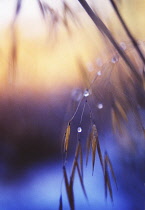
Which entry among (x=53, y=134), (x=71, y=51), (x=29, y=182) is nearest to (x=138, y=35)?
(x=71, y=51)

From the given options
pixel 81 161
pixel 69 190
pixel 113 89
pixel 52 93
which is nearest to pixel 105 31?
pixel 113 89

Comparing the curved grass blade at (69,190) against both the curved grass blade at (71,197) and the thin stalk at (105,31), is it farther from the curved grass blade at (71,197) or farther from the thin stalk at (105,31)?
the thin stalk at (105,31)

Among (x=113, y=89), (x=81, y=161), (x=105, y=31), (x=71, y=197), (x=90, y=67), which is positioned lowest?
(x=71, y=197)

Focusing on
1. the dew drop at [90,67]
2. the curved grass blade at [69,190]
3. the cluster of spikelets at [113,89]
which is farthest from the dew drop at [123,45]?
the curved grass blade at [69,190]

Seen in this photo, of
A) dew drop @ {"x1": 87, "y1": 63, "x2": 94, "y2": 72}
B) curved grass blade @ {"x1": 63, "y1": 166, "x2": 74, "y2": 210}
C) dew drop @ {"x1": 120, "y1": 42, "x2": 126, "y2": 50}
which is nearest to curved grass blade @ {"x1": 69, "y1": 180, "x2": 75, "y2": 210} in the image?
curved grass blade @ {"x1": 63, "y1": 166, "x2": 74, "y2": 210}

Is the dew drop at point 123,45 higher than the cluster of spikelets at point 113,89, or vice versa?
the dew drop at point 123,45

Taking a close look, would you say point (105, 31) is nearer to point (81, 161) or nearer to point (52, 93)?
point (52, 93)

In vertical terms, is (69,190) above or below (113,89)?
below
